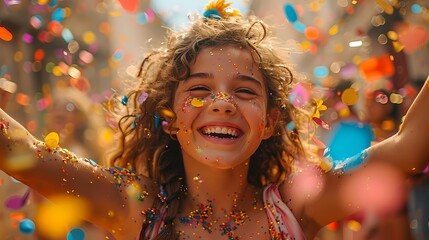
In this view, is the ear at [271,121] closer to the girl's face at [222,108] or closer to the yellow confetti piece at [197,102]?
the girl's face at [222,108]

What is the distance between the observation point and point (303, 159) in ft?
10.9

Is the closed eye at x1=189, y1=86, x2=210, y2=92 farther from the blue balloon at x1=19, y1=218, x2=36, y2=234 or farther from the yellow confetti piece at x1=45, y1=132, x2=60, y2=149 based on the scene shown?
the blue balloon at x1=19, y1=218, x2=36, y2=234

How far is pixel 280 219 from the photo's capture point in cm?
289

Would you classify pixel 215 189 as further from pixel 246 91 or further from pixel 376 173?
pixel 376 173

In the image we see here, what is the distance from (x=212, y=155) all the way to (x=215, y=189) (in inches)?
8.4

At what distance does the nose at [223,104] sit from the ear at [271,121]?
11.2 inches

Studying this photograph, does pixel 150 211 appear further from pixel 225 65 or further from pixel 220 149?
pixel 225 65

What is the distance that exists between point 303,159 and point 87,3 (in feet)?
35.9

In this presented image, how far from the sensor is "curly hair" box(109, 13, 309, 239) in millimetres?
3129

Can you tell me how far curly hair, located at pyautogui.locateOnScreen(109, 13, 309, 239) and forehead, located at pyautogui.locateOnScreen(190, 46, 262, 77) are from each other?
0.03 m

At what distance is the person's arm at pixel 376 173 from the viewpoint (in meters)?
2.72

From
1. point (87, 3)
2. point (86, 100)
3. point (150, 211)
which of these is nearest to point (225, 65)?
point (150, 211)

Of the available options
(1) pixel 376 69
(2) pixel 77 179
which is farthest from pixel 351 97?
(1) pixel 376 69

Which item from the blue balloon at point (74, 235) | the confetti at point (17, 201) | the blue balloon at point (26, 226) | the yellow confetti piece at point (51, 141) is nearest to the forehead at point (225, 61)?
the yellow confetti piece at point (51, 141)
